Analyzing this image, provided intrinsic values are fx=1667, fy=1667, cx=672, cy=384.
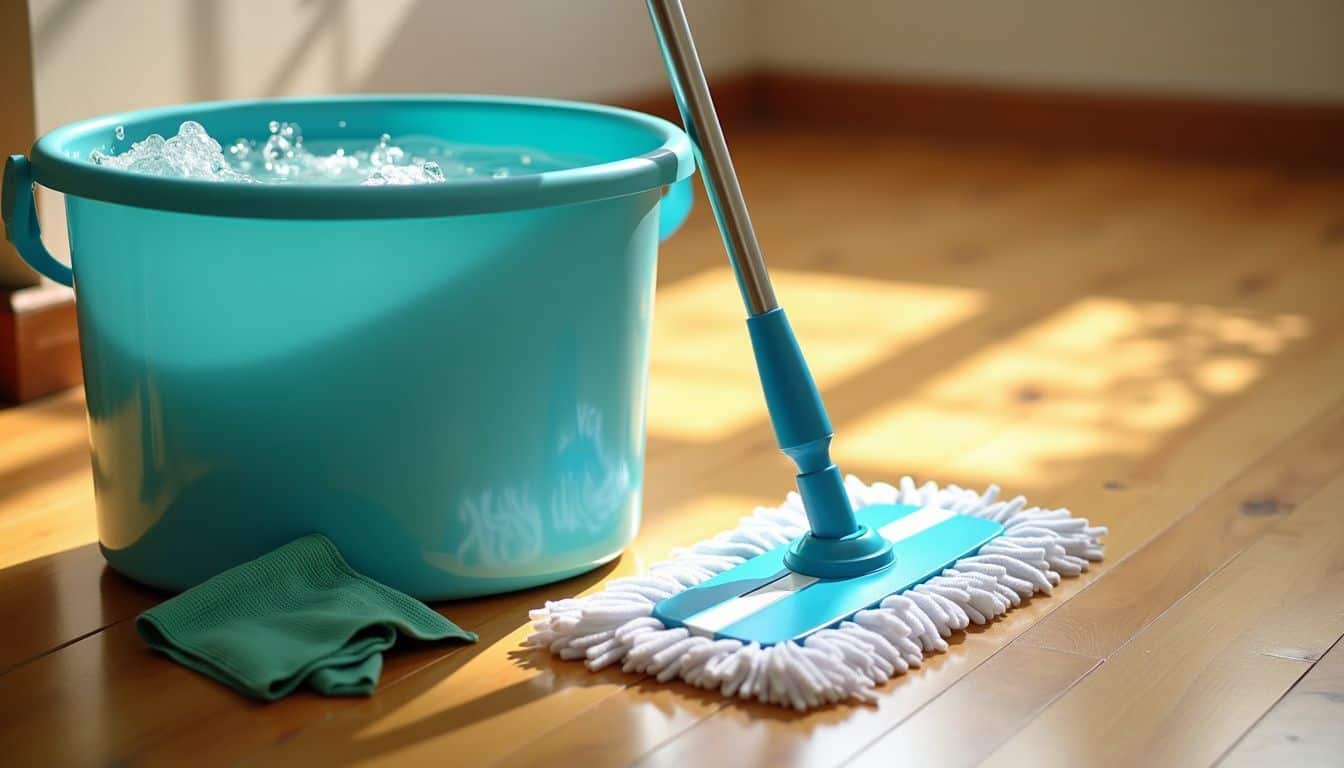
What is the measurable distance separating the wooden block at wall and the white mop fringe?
822 millimetres

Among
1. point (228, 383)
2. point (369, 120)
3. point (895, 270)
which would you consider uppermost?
point (369, 120)

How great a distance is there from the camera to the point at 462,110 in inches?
61.2

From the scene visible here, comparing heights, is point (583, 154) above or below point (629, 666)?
above

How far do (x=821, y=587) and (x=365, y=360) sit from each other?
37 cm

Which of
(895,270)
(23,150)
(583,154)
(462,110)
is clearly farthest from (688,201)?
(895,270)

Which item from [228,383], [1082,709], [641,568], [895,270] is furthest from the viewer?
[895,270]

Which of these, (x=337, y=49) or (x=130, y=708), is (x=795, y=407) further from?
(x=337, y=49)

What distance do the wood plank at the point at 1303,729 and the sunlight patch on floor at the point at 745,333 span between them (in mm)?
695

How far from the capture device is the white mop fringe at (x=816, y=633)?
110 centimetres

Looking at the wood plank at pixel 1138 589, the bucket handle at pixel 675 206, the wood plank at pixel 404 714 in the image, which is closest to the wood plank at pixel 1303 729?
the wood plank at pixel 1138 589

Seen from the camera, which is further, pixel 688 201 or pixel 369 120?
pixel 369 120

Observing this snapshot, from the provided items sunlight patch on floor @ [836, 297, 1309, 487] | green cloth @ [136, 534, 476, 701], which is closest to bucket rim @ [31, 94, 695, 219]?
green cloth @ [136, 534, 476, 701]

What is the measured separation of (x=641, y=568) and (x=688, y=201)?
32cm

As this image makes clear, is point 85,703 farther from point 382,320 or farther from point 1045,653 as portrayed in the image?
point 1045,653
